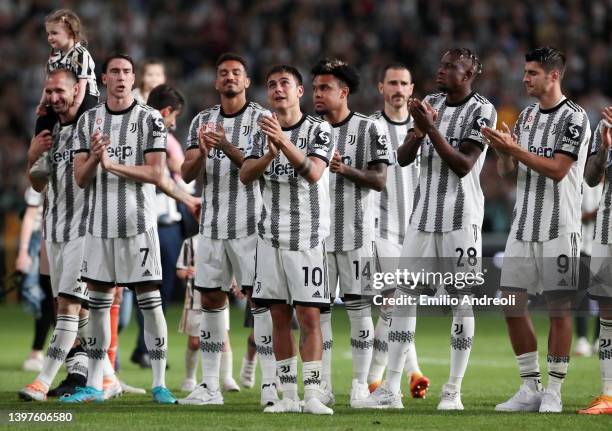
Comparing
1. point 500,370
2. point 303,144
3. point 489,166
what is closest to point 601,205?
point 303,144

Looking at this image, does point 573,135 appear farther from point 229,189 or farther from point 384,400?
point 229,189

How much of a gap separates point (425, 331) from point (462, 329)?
704 cm

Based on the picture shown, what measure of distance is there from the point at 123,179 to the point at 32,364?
3214 millimetres

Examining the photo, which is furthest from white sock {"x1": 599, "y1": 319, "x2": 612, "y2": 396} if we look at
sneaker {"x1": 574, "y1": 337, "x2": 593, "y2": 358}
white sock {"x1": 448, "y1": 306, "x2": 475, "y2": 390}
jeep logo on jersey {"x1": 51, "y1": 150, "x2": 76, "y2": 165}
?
sneaker {"x1": 574, "y1": 337, "x2": 593, "y2": 358}

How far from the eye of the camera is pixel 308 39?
21.6 meters

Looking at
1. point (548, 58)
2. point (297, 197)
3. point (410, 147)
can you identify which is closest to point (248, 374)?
point (297, 197)

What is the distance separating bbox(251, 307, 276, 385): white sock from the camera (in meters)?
8.20

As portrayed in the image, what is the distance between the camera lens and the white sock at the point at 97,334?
8594mm

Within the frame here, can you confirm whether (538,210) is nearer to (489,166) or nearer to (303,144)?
(303,144)

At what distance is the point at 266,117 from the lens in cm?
748

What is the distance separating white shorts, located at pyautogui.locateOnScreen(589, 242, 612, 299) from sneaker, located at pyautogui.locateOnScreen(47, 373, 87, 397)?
3.72 meters

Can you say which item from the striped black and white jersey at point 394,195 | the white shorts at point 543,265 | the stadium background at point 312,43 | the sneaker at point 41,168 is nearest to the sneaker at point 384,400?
the white shorts at point 543,265

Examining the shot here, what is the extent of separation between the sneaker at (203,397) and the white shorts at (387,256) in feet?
4.92

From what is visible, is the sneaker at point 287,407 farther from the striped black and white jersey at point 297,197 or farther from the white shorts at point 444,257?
the white shorts at point 444,257
